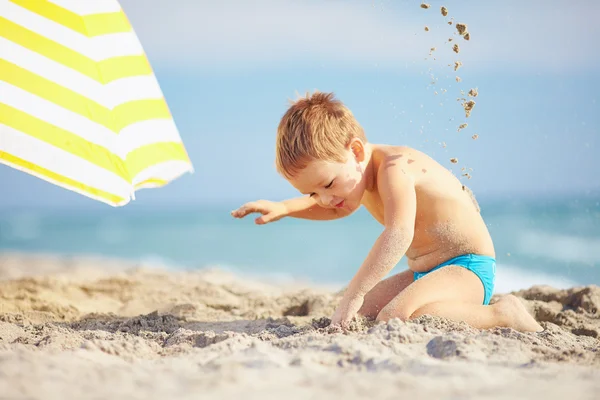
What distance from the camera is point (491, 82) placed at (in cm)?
1045

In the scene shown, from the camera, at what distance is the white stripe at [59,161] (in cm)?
256

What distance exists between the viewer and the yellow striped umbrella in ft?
8.54

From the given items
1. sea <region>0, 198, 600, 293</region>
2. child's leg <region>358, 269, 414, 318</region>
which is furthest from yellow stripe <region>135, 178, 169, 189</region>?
sea <region>0, 198, 600, 293</region>

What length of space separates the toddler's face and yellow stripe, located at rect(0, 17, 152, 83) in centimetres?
108

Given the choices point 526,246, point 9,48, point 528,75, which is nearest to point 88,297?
point 9,48

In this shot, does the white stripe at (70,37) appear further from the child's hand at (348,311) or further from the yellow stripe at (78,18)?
the child's hand at (348,311)

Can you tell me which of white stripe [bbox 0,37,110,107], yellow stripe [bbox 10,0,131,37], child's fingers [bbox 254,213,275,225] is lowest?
child's fingers [bbox 254,213,275,225]

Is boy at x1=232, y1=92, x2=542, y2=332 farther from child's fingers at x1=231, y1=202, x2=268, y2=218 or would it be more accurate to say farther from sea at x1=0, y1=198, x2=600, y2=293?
sea at x1=0, y1=198, x2=600, y2=293

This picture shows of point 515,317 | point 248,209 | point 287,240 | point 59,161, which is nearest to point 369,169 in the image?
point 248,209

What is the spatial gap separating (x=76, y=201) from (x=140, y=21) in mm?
5400

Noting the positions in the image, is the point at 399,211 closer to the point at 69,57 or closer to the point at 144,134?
the point at 144,134

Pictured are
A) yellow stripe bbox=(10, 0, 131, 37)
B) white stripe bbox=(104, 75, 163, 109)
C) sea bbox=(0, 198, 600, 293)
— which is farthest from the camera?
sea bbox=(0, 198, 600, 293)

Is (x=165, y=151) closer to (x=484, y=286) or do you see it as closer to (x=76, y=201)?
(x=484, y=286)

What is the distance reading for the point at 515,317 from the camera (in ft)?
7.61
